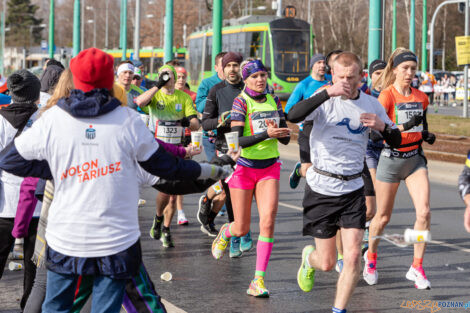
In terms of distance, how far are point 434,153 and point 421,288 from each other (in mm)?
11930

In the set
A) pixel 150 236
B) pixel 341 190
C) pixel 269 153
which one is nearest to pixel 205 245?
pixel 150 236

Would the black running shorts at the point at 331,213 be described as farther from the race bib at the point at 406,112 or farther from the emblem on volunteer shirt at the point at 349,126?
the race bib at the point at 406,112

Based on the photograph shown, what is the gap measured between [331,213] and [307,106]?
76cm

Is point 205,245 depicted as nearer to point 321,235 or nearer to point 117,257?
point 321,235

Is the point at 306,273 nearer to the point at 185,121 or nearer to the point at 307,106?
the point at 307,106

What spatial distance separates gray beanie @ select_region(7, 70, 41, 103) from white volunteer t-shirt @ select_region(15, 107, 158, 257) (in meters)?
1.95

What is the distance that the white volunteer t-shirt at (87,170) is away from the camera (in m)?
3.64

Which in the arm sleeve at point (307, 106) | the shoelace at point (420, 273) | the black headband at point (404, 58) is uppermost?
the black headband at point (404, 58)

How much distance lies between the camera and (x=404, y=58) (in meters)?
7.02

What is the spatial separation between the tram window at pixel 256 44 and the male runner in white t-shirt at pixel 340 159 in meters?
27.7

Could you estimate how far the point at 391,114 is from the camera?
7.06 meters

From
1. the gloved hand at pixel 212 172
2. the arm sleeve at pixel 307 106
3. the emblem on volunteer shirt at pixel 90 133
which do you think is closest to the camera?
the emblem on volunteer shirt at pixel 90 133

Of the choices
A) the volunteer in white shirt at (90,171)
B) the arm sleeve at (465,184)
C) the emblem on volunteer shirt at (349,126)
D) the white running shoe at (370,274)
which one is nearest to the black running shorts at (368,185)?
the white running shoe at (370,274)

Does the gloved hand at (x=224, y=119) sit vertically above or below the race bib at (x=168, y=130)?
above
